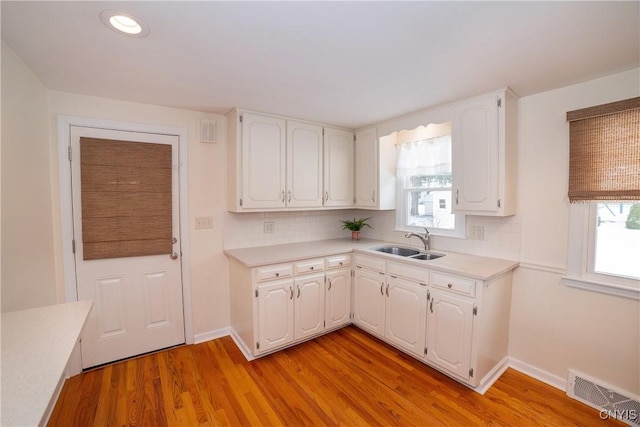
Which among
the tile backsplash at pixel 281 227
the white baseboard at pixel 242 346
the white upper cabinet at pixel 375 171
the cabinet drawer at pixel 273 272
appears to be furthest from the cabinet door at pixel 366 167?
the white baseboard at pixel 242 346

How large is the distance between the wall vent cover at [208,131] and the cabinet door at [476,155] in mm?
2259

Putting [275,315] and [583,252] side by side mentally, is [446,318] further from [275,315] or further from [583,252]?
[275,315]

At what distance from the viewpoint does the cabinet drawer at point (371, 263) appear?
2.65 meters

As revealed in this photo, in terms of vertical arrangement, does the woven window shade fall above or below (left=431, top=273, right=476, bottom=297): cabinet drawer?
above

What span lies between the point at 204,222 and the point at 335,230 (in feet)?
5.44

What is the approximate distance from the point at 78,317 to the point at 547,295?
305 centimetres

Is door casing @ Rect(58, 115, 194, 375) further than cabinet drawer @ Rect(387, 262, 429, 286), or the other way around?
cabinet drawer @ Rect(387, 262, 429, 286)

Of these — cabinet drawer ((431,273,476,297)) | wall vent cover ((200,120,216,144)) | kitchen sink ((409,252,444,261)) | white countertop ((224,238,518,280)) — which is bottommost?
cabinet drawer ((431,273,476,297))

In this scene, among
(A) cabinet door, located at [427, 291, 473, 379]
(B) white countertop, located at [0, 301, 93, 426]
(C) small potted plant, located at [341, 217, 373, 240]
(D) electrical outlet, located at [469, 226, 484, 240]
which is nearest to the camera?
(B) white countertop, located at [0, 301, 93, 426]

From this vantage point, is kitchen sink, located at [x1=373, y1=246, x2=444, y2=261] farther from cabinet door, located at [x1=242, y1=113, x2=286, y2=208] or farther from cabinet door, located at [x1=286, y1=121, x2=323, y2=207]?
cabinet door, located at [x1=242, y1=113, x2=286, y2=208]

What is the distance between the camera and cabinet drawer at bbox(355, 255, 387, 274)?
2.65 m

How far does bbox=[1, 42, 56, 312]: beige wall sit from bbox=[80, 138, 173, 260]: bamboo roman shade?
0.24 m

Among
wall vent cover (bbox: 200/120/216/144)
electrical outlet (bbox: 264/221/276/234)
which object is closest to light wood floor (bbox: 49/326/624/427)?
electrical outlet (bbox: 264/221/276/234)

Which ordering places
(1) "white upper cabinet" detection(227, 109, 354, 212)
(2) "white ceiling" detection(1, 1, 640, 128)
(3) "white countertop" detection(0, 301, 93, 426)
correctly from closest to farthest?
(3) "white countertop" detection(0, 301, 93, 426), (2) "white ceiling" detection(1, 1, 640, 128), (1) "white upper cabinet" detection(227, 109, 354, 212)
